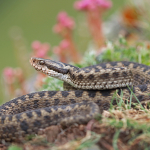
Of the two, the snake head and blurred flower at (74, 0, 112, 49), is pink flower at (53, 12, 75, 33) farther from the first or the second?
the snake head

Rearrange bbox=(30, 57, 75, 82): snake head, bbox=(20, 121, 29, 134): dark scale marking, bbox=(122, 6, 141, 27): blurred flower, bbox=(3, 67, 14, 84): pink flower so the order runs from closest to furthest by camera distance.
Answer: bbox=(20, 121, 29, 134): dark scale marking, bbox=(30, 57, 75, 82): snake head, bbox=(3, 67, 14, 84): pink flower, bbox=(122, 6, 141, 27): blurred flower

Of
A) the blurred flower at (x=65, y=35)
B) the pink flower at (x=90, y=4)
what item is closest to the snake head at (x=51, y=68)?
the blurred flower at (x=65, y=35)

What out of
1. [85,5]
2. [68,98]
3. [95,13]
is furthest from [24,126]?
[95,13]

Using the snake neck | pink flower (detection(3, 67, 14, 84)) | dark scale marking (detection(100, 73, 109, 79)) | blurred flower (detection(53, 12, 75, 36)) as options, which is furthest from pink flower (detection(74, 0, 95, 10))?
dark scale marking (detection(100, 73, 109, 79))

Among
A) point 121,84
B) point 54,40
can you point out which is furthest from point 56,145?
point 54,40

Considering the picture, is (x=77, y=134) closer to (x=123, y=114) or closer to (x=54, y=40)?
(x=123, y=114)
